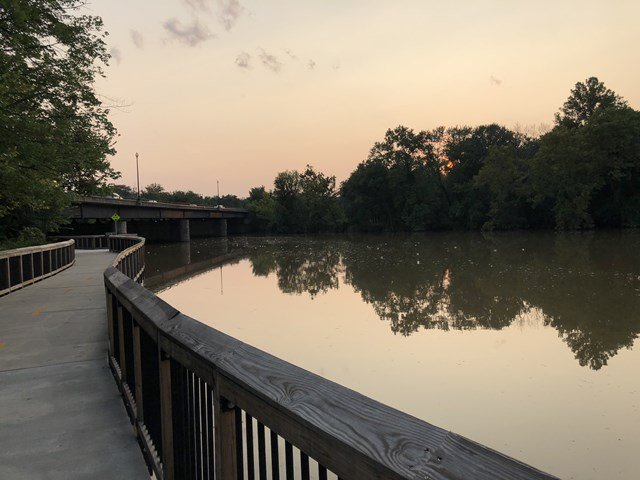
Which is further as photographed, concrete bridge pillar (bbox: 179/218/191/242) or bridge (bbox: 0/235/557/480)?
concrete bridge pillar (bbox: 179/218/191/242)

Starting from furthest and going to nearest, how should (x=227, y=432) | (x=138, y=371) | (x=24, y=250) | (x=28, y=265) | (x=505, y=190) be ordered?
(x=505, y=190)
(x=28, y=265)
(x=24, y=250)
(x=138, y=371)
(x=227, y=432)

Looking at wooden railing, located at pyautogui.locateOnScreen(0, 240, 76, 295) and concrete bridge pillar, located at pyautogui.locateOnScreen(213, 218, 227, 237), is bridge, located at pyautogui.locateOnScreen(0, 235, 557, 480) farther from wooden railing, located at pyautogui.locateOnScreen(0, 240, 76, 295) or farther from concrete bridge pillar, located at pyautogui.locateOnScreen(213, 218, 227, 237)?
concrete bridge pillar, located at pyautogui.locateOnScreen(213, 218, 227, 237)

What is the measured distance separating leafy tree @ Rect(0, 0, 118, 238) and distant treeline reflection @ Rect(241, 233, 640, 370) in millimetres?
9188

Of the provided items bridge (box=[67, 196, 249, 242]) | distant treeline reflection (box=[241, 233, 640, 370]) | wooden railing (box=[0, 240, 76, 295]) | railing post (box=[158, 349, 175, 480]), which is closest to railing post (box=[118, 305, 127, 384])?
railing post (box=[158, 349, 175, 480])

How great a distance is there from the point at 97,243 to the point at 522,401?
142 ft

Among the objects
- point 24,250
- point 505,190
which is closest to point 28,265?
A: point 24,250

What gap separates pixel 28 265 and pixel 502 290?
1663 cm

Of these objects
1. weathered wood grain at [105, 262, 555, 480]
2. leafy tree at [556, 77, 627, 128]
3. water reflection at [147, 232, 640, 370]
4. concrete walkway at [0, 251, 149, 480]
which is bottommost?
water reflection at [147, 232, 640, 370]

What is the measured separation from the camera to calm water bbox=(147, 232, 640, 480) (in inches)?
251

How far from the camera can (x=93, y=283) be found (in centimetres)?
1642

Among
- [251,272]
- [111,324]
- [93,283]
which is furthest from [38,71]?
[251,272]

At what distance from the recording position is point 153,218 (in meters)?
66.9

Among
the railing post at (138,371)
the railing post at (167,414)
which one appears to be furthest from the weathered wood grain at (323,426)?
the railing post at (138,371)

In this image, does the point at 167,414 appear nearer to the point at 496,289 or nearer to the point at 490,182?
the point at 496,289
